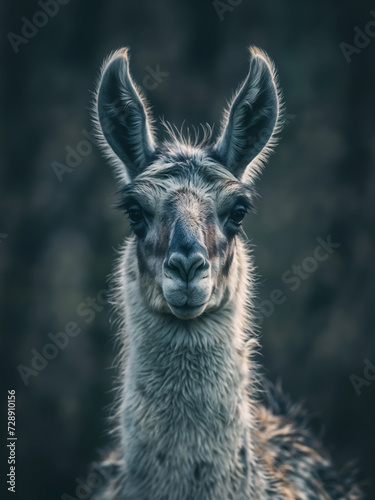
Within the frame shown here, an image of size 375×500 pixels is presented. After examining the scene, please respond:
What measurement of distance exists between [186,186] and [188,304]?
0.69 meters

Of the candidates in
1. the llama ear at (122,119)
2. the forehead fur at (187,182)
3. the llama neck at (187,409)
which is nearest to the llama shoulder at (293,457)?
the llama neck at (187,409)

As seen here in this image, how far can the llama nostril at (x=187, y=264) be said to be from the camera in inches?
101

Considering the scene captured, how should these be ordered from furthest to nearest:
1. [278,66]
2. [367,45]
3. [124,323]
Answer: [278,66], [367,45], [124,323]

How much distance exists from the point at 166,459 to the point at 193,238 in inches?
45.4

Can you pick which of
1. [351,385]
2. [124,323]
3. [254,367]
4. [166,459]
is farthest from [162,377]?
[351,385]

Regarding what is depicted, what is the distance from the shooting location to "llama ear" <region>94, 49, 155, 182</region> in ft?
10.3

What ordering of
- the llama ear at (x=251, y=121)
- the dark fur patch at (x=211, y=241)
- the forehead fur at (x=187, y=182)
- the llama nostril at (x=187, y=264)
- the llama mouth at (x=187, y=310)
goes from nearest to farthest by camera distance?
the llama nostril at (x=187, y=264) → the llama mouth at (x=187, y=310) → the dark fur patch at (x=211, y=241) → the forehead fur at (x=187, y=182) → the llama ear at (x=251, y=121)

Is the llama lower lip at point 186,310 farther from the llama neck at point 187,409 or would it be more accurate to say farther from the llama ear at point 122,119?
the llama ear at point 122,119

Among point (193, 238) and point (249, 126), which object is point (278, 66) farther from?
point (193, 238)

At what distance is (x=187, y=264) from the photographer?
2562mm

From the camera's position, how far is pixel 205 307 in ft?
9.23

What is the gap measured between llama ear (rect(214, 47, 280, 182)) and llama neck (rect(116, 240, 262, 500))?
0.91m

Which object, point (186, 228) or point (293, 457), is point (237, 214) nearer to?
point (186, 228)

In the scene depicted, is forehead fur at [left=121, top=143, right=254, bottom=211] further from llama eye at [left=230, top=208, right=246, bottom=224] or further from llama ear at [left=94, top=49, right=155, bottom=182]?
llama ear at [left=94, top=49, right=155, bottom=182]
